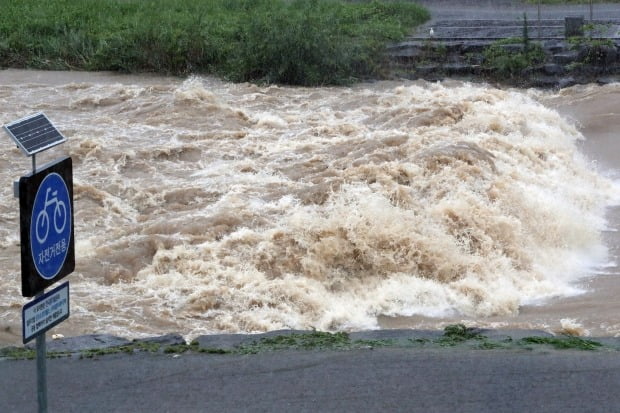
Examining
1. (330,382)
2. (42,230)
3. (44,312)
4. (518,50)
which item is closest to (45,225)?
(42,230)

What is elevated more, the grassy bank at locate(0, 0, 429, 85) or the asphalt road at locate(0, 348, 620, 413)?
the grassy bank at locate(0, 0, 429, 85)

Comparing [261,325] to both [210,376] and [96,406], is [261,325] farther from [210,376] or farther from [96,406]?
[96,406]

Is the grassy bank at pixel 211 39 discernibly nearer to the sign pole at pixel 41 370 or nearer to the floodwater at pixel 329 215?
the floodwater at pixel 329 215

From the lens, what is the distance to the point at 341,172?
1207cm

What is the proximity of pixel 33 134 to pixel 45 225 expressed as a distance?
0.42 m

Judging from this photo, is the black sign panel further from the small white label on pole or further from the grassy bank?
the grassy bank

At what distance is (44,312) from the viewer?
4.57 m

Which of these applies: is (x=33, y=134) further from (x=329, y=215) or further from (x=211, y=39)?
(x=211, y=39)

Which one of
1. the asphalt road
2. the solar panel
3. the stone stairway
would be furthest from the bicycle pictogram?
the stone stairway

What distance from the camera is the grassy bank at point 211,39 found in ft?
65.7

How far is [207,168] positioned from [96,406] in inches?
290

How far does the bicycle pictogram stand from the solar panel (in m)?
0.20

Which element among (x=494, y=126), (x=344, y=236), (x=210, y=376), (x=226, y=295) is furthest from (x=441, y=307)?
(x=494, y=126)

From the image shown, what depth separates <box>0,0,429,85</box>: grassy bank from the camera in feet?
65.7
